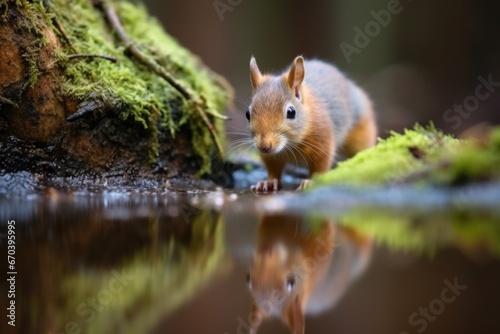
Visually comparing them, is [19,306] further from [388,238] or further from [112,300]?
[388,238]

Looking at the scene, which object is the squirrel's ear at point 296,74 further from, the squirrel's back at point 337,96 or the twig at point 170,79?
the twig at point 170,79

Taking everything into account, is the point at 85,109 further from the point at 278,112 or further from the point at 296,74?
the point at 296,74

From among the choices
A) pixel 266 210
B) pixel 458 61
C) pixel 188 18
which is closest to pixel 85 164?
pixel 266 210

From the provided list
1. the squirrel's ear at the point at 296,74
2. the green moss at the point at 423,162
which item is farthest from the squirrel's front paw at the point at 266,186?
the green moss at the point at 423,162

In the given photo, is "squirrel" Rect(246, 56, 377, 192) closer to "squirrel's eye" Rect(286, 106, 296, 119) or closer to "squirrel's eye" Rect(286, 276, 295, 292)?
"squirrel's eye" Rect(286, 106, 296, 119)

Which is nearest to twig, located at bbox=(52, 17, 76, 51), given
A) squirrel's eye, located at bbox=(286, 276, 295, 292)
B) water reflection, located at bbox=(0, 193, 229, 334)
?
water reflection, located at bbox=(0, 193, 229, 334)

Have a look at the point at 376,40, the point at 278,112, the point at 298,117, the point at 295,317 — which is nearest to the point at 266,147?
the point at 278,112

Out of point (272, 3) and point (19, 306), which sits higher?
point (272, 3)
